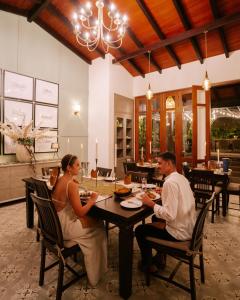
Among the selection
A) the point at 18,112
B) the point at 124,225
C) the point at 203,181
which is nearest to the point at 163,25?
the point at 203,181

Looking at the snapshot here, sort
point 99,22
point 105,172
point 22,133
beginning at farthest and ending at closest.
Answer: point 22,133 → point 105,172 → point 99,22

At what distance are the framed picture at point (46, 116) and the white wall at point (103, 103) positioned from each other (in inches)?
47.9

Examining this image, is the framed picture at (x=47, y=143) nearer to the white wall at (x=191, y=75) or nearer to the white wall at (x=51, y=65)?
the white wall at (x=51, y=65)

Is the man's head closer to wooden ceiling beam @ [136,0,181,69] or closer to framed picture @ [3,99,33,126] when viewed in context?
wooden ceiling beam @ [136,0,181,69]

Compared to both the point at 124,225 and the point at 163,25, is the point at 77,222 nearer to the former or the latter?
the point at 124,225

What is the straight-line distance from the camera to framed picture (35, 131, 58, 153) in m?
5.12

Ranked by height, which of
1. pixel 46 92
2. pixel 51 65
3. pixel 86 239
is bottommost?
pixel 86 239

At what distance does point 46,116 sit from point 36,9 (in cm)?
234

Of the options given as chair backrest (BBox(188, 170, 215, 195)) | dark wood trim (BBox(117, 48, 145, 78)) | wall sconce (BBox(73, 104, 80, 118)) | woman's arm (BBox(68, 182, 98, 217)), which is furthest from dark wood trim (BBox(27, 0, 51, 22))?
chair backrest (BBox(188, 170, 215, 195))

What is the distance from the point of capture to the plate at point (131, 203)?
6.32 feet

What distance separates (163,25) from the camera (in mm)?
4766

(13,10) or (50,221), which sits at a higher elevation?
(13,10)

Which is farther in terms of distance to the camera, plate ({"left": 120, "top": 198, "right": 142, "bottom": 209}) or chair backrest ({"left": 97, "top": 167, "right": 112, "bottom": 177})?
chair backrest ({"left": 97, "top": 167, "right": 112, "bottom": 177})

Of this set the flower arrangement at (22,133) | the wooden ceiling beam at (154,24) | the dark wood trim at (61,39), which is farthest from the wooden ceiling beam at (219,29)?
the flower arrangement at (22,133)
